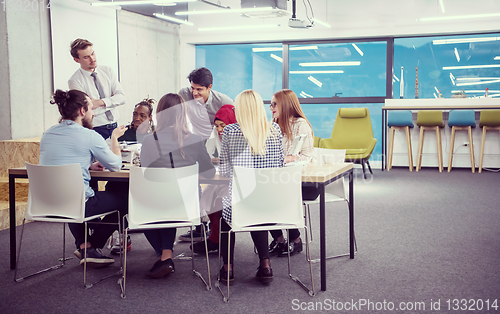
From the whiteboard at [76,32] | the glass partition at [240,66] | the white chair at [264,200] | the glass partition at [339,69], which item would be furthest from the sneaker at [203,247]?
the glass partition at [240,66]

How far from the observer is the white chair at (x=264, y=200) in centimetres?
218

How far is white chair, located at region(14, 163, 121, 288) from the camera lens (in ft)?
A: 7.73

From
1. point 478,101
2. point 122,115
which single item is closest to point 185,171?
point 122,115

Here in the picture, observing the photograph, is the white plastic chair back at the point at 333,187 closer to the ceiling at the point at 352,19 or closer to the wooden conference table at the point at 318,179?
the wooden conference table at the point at 318,179

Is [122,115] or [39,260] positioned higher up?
[122,115]

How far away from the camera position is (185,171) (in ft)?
7.54

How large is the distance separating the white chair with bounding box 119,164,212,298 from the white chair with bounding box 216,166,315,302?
0.26m

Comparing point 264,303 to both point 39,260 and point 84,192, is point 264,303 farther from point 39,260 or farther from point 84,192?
point 39,260

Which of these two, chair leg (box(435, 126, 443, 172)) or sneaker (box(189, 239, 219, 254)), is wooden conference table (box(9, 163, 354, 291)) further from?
chair leg (box(435, 126, 443, 172))

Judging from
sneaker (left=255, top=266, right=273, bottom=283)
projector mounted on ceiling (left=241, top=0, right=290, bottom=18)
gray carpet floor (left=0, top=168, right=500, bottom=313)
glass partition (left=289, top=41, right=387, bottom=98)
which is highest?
projector mounted on ceiling (left=241, top=0, right=290, bottom=18)

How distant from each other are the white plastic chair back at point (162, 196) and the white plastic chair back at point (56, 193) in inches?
12.7

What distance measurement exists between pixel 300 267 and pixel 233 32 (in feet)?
20.8

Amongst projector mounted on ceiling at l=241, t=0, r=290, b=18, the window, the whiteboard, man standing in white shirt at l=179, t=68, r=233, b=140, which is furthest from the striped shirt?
the window

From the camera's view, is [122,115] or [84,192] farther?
[122,115]
